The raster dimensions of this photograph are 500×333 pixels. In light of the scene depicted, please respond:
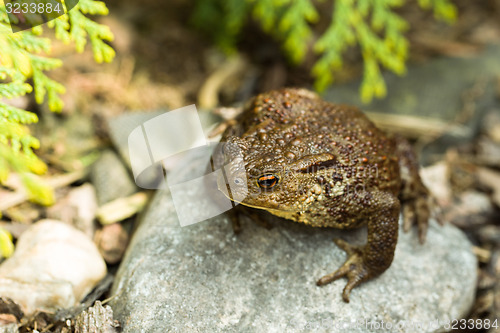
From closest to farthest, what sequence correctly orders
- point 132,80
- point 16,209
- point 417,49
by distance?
1. point 16,209
2. point 132,80
3. point 417,49

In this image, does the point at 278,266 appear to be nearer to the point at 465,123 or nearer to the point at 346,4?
the point at 346,4

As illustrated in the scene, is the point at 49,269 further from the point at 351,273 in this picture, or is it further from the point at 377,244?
the point at 377,244

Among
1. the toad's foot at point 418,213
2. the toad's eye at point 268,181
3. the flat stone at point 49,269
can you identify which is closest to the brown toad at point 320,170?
the toad's eye at point 268,181

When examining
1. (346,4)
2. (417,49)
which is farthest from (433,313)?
(417,49)

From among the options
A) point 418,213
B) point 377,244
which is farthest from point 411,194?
point 377,244

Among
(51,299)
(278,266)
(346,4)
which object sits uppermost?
(346,4)
